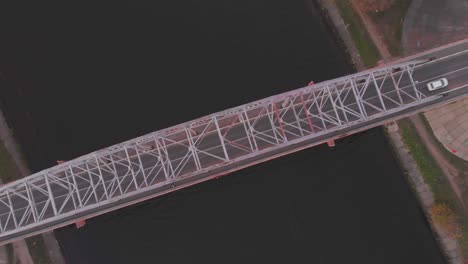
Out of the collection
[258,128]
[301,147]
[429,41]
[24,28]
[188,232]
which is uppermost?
[24,28]

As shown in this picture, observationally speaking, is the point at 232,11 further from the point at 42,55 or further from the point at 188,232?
the point at 188,232

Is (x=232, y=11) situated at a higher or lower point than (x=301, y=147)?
higher

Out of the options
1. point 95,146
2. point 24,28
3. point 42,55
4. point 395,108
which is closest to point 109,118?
point 95,146

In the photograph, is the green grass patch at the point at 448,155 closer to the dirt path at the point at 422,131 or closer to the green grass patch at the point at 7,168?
the dirt path at the point at 422,131

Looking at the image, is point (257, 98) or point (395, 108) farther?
point (257, 98)

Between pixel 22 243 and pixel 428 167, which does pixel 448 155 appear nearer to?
pixel 428 167

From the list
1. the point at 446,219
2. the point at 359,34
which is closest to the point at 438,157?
the point at 446,219

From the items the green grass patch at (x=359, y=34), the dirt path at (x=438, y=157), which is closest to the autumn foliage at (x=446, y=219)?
the dirt path at (x=438, y=157)
